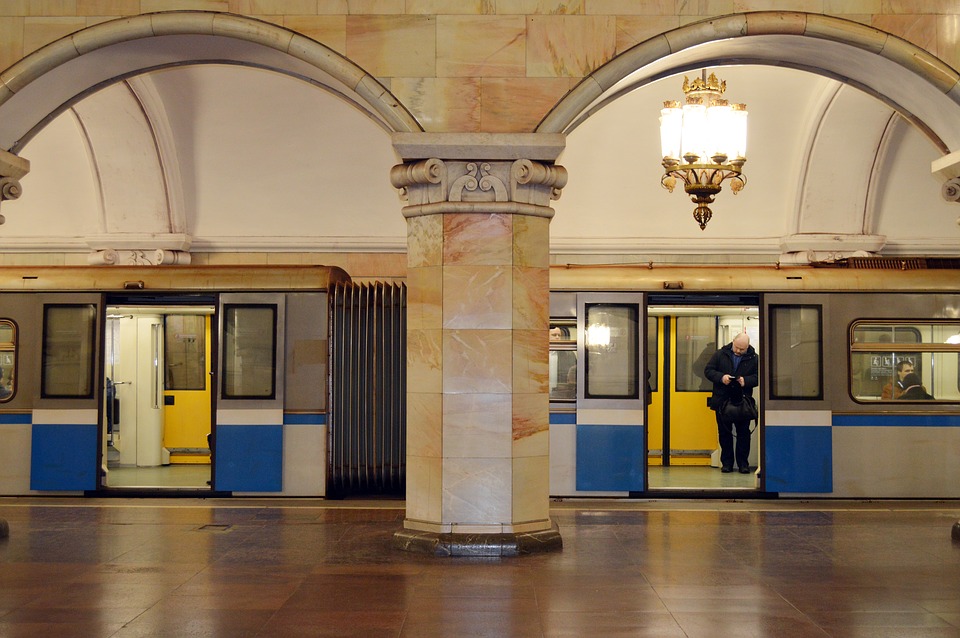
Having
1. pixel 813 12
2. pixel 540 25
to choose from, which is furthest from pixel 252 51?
pixel 813 12

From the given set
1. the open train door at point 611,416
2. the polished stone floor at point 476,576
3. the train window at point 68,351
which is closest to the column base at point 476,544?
the polished stone floor at point 476,576

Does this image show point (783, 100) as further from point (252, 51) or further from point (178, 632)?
point (178, 632)

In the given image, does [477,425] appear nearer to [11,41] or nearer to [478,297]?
[478,297]

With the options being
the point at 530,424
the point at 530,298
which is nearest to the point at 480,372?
the point at 530,424

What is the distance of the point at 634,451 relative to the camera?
11469mm

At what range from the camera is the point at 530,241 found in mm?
8180

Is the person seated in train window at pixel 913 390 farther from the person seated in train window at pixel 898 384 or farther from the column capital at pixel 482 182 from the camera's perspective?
the column capital at pixel 482 182

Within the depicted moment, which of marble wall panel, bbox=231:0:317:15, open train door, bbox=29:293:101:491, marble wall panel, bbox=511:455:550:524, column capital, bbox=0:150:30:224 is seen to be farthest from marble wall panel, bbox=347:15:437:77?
open train door, bbox=29:293:101:491

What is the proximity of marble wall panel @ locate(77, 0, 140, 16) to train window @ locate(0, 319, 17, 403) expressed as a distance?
16.0 feet

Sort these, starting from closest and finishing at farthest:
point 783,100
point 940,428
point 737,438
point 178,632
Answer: point 178,632 → point 940,428 → point 737,438 → point 783,100

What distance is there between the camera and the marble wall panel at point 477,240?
26.6 ft

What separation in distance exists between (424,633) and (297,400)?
590cm

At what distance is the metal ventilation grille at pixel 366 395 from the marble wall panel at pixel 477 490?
3.65 m

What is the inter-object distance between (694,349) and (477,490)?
18.0ft
